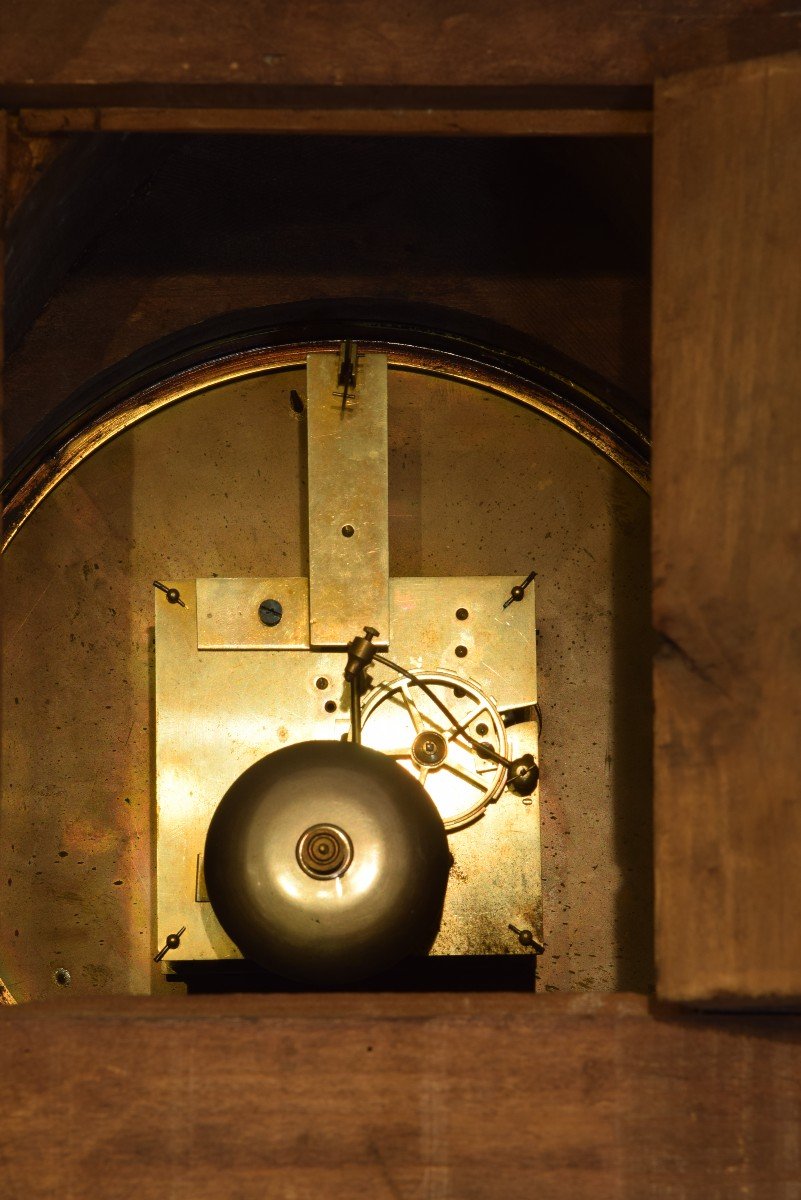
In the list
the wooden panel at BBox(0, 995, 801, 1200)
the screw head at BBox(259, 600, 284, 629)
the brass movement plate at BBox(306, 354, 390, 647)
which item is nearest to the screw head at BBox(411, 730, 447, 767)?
the brass movement plate at BBox(306, 354, 390, 647)

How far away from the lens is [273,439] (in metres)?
2.39

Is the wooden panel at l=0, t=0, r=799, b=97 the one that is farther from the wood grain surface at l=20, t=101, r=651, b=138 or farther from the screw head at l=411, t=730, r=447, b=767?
the screw head at l=411, t=730, r=447, b=767

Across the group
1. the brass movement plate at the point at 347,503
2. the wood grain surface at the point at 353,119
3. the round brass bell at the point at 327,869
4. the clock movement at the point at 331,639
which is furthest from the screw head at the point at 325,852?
the wood grain surface at the point at 353,119

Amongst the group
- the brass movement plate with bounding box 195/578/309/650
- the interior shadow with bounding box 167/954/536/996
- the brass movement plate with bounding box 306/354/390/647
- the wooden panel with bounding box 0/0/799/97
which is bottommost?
the interior shadow with bounding box 167/954/536/996

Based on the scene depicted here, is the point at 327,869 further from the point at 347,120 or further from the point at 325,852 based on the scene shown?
the point at 347,120

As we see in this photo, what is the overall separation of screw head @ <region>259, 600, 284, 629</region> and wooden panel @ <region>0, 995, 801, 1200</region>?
886mm

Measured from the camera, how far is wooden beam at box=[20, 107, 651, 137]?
1610mm

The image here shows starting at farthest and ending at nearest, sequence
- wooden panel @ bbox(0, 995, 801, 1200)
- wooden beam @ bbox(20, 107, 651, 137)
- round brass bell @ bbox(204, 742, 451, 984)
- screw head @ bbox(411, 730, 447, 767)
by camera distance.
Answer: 1. screw head @ bbox(411, 730, 447, 767)
2. round brass bell @ bbox(204, 742, 451, 984)
3. wooden beam @ bbox(20, 107, 651, 137)
4. wooden panel @ bbox(0, 995, 801, 1200)

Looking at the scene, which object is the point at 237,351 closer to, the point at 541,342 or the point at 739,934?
the point at 541,342

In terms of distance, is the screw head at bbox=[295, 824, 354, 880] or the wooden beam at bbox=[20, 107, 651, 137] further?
the screw head at bbox=[295, 824, 354, 880]

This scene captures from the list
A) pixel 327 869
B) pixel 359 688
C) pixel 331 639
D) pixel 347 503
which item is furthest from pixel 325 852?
pixel 347 503

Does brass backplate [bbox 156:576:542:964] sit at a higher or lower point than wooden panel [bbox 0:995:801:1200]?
Answer: higher

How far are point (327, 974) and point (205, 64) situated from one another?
129cm

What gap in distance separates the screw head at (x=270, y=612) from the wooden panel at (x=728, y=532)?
919mm
